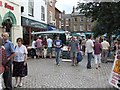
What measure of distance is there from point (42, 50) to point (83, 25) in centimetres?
7287

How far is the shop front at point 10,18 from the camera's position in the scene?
1679 cm

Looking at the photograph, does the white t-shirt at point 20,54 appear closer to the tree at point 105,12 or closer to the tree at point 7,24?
the tree at point 7,24

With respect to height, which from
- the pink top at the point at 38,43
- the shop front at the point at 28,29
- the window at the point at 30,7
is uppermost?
the window at the point at 30,7

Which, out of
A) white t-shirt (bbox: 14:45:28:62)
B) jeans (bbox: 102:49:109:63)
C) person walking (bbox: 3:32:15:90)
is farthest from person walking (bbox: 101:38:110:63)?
person walking (bbox: 3:32:15:90)

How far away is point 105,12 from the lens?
21.2 m

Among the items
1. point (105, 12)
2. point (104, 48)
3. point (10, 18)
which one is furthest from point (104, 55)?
point (10, 18)

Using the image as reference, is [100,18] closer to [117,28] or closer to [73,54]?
[117,28]

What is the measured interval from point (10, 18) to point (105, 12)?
742 cm

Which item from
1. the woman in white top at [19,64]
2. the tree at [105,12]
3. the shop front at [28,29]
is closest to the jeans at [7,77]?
the woman in white top at [19,64]

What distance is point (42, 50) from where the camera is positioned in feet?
67.5

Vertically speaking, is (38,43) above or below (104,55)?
above

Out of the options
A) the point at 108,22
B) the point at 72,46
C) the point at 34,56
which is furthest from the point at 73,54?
the point at 108,22

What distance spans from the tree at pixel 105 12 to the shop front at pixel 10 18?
258 inches

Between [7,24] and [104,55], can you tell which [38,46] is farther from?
[104,55]
